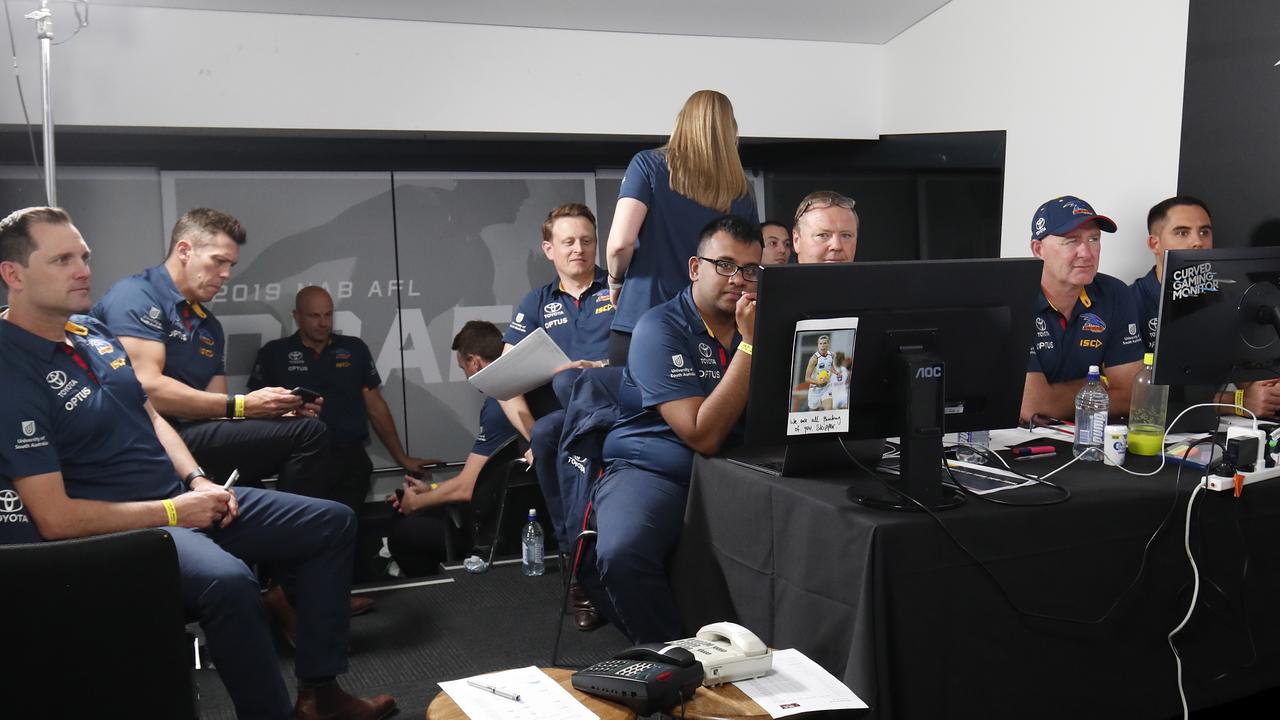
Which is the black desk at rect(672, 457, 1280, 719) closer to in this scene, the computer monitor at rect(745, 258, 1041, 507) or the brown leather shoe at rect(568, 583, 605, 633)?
→ the computer monitor at rect(745, 258, 1041, 507)

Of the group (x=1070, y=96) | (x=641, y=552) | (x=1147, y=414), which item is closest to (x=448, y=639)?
(x=641, y=552)

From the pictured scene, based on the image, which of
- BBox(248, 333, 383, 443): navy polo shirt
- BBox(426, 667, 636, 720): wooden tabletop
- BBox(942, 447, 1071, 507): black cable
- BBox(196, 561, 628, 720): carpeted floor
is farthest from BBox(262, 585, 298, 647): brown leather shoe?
BBox(942, 447, 1071, 507): black cable

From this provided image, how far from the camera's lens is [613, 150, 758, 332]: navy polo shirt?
3062 mm

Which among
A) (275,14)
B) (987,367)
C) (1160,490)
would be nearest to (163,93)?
(275,14)

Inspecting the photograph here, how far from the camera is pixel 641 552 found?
7.89 feet

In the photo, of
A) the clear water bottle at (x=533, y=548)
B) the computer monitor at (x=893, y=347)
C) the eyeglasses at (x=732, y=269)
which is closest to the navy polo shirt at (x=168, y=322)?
the clear water bottle at (x=533, y=548)

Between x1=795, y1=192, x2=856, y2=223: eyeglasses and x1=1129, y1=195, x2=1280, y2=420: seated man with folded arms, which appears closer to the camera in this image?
x1=795, y1=192, x2=856, y2=223: eyeglasses

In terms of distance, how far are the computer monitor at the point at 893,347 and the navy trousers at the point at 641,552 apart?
0.59m

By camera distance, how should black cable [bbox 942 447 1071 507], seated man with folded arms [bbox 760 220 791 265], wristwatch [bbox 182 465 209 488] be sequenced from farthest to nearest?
seated man with folded arms [bbox 760 220 791 265] → wristwatch [bbox 182 465 209 488] → black cable [bbox 942 447 1071 507]

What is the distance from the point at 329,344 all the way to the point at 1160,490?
12.3ft

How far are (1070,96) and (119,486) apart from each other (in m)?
3.53

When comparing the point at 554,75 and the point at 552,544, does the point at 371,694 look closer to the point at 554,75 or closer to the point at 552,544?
the point at 552,544

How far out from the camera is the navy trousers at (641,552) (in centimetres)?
240

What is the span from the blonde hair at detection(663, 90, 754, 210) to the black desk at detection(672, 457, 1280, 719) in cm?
106
